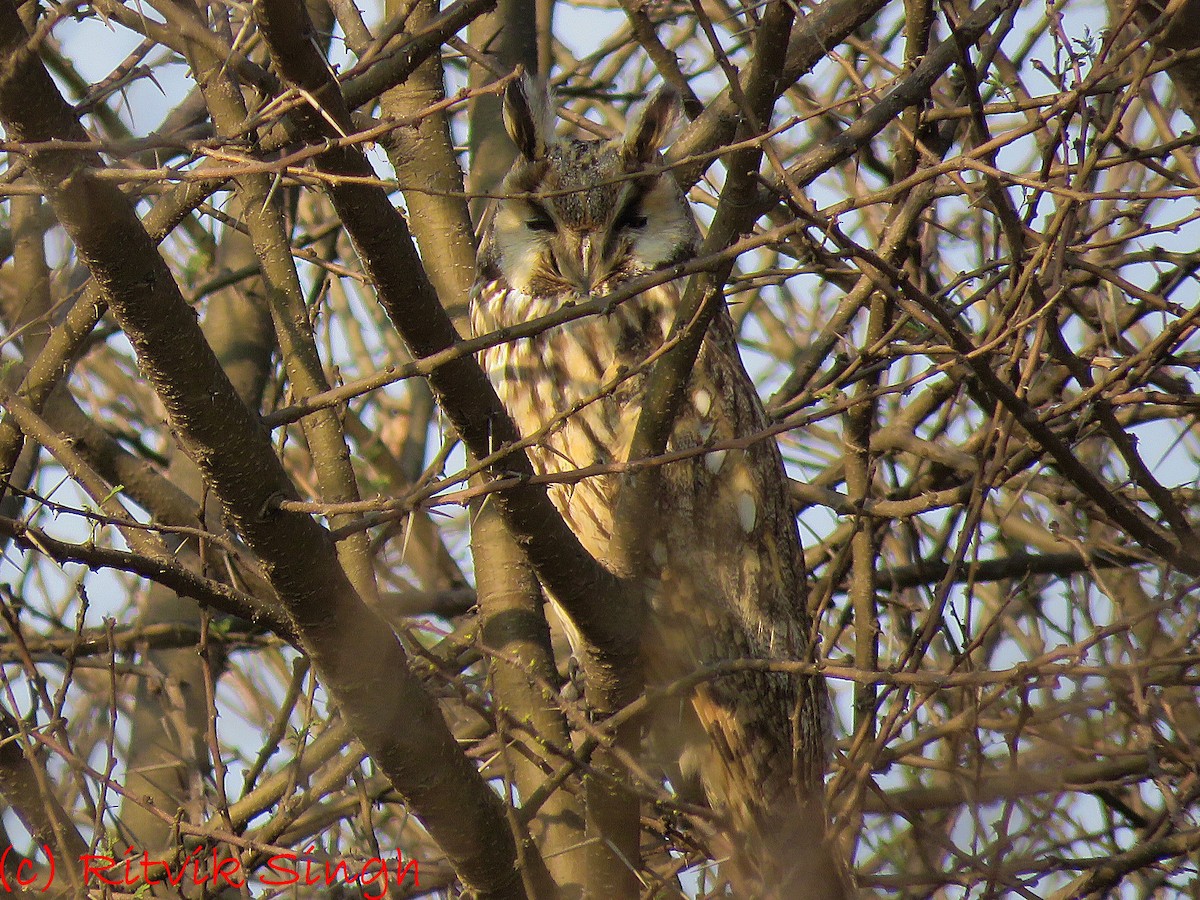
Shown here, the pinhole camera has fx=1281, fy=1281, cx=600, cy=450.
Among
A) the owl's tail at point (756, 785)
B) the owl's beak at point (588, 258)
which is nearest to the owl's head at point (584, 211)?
the owl's beak at point (588, 258)

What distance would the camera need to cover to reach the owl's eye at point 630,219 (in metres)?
3.24

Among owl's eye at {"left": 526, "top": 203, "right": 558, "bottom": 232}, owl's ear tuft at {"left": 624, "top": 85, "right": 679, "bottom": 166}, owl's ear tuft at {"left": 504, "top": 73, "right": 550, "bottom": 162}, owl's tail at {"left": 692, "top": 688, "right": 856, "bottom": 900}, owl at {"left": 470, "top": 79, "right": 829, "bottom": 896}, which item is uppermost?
owl's ear tuft at {"left": 504, "top": 73, "right": 550, "bottom": 162}

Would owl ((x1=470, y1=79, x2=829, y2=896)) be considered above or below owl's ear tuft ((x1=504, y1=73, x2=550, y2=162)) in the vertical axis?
below

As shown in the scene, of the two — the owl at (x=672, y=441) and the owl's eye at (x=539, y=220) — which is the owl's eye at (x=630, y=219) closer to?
the owl at (x=672, y=441)

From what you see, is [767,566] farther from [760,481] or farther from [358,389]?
[358,389]

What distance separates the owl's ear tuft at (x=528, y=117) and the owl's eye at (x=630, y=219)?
0.88ft

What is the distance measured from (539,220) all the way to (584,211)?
6.5 inches

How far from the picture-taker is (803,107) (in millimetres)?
4254

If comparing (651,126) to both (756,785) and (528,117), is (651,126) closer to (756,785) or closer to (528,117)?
(528,117)

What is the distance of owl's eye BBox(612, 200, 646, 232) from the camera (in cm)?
324

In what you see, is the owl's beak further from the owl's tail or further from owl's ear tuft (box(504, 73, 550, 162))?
the owl's tail

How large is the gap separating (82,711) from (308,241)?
2044mm

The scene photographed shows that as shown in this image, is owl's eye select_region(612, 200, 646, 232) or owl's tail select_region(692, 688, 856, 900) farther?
owl's eye select_region(612, 200, 646, 232)

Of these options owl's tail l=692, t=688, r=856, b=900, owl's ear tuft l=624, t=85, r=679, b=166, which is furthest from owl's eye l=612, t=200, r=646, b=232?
owl's tail l=692, t=688, r=856, b=900
